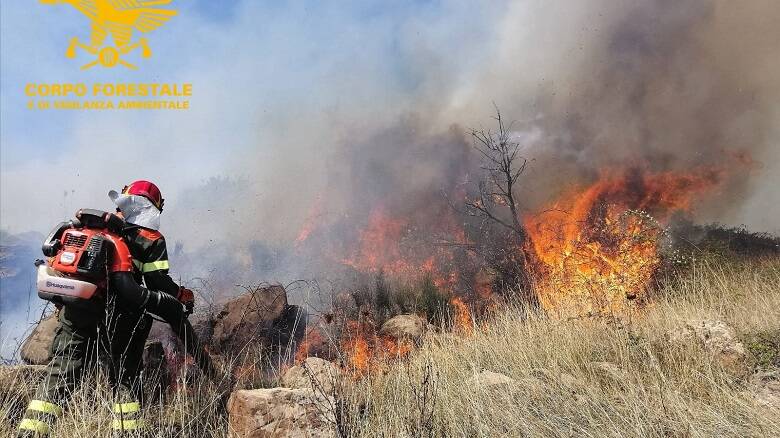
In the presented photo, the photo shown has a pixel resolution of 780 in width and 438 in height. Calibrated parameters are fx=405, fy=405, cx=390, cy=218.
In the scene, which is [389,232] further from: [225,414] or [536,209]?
[225,414]

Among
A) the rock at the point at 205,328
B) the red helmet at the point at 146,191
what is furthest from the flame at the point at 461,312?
the red helmet at the point at 146,191

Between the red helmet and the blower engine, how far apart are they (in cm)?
57

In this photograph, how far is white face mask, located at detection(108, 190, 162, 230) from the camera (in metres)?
3.90

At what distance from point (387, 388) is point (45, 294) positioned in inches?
119

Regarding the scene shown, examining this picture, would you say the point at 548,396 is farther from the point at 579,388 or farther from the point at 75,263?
the point at 75,263

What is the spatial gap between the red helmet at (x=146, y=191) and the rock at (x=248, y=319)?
2465mm

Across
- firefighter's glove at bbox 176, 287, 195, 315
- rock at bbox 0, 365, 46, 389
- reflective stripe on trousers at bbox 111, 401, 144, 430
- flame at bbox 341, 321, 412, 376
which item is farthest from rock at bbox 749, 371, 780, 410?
rock at bbox 0, 365, 46, 389

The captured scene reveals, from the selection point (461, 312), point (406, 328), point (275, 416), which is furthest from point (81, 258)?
point (461, 312)

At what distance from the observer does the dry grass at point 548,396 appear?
3.00 m

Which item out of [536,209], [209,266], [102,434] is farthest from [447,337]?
[209,266]

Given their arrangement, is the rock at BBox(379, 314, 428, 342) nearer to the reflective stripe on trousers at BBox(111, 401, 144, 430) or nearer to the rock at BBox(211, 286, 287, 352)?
the rock at BBox(211, 286, 287, 352)

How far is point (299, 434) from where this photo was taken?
296cm

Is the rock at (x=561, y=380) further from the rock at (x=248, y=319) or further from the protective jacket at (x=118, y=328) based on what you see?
the rock at (x=248, y=319)

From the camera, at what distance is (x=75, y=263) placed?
3279 mm
